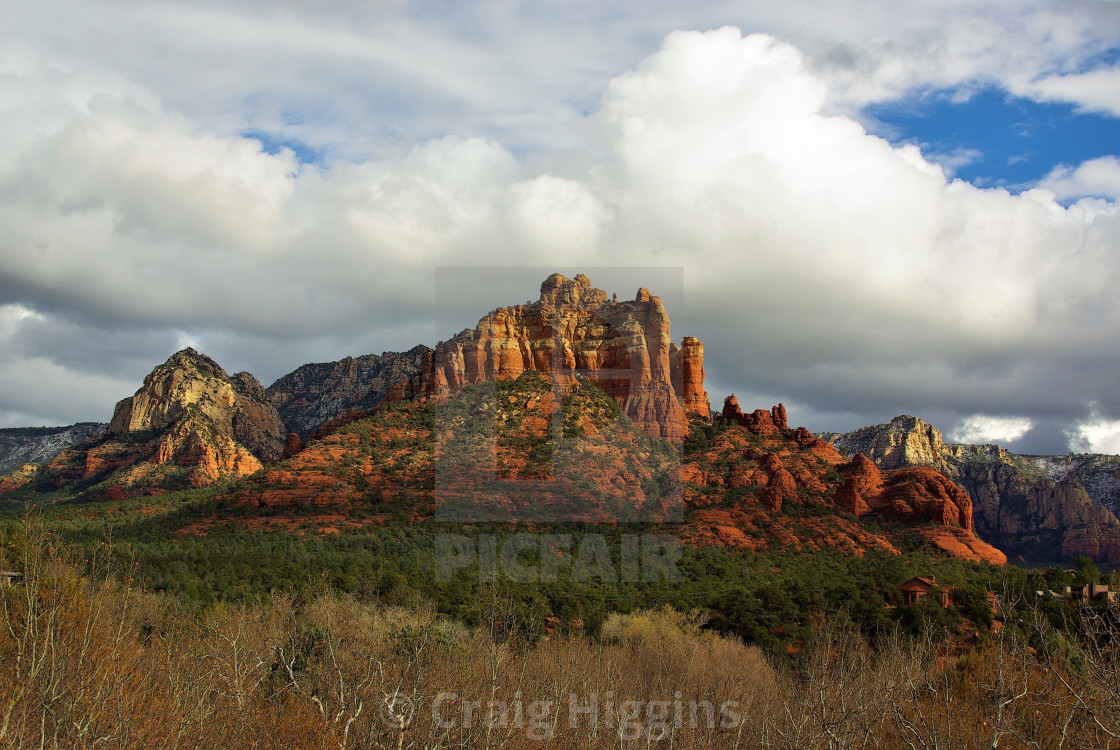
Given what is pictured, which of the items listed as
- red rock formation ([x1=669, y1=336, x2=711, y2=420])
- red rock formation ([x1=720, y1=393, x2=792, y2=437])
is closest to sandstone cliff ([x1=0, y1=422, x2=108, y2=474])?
red rock formation ([x1=669, y1=336, x2=711, y2=420])

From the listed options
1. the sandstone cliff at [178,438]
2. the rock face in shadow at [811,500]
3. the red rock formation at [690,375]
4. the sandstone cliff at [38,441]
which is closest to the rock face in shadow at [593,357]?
the red rock formation at [690,375]

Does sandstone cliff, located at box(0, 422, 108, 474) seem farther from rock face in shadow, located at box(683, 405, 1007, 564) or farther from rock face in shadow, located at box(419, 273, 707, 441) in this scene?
rock face in shadow, located at box(683, 405, 1007, 564)

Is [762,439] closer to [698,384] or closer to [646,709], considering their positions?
[698,384]

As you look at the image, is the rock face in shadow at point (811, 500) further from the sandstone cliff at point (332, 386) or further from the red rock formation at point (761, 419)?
the sandstone cliff at point (332, 386)

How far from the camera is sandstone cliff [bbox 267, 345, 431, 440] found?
156625 mm

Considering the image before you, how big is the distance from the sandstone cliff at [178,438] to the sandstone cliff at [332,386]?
48.2 ft

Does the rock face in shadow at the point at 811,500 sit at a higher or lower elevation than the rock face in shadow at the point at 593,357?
lower

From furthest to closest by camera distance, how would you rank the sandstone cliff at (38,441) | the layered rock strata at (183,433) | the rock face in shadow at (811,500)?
1. the sandstone cliff at (38,441)
2. the layered rock strata at (183,433)
3. the rock face in shadow at (811,500)

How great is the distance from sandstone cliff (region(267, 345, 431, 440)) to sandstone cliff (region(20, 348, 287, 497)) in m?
14.7

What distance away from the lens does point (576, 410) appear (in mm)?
91062

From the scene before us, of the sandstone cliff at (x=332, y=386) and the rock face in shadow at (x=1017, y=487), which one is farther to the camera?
the sandstone cliff at (x=332, y=386)

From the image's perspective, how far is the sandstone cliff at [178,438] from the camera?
110 metres

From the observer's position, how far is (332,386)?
567 ft

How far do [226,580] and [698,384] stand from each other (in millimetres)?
67283
